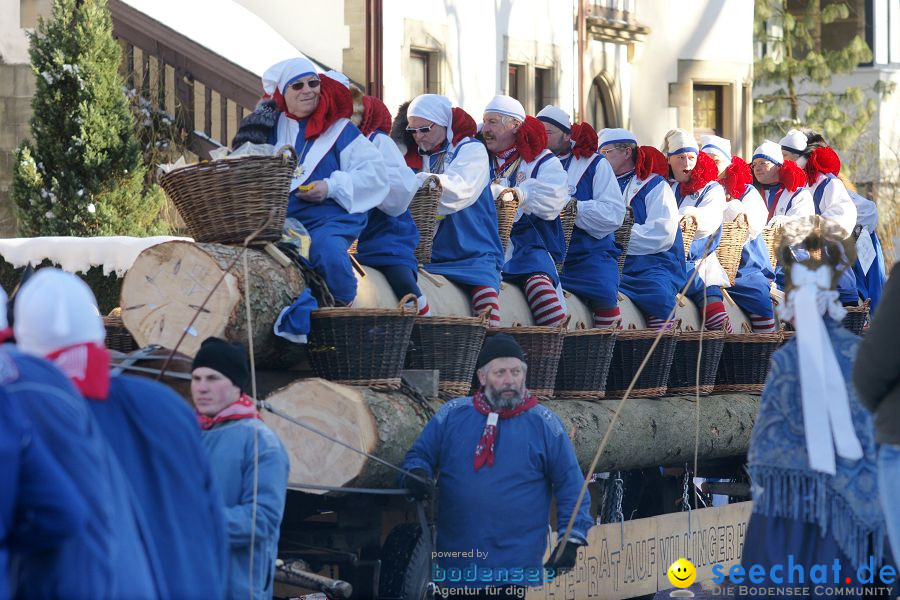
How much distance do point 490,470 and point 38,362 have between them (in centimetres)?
326

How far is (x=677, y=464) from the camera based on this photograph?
10.5 m

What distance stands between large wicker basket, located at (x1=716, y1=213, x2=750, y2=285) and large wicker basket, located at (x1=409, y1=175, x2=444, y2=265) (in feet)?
12.1

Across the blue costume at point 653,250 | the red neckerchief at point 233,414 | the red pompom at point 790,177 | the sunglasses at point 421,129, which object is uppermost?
the sunglasses at point 421,129

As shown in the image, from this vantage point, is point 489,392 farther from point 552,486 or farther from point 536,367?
point 536,367

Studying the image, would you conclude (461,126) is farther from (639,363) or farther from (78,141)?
(78,141)

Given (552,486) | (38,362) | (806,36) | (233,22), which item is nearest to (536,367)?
(552,486)

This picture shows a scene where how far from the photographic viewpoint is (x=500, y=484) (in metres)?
7.38

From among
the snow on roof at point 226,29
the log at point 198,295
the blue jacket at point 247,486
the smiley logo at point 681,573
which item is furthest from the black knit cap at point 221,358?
the snow on roof at point 226,29

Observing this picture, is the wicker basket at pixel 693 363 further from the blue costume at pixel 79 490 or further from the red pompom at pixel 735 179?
the blue costume at pixel 79 490

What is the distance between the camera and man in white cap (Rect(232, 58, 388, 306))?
804 cm

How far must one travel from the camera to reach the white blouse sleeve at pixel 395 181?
27.6 ft

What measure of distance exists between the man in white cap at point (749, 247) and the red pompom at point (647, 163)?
1061mm

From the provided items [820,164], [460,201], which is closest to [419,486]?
[460,201]

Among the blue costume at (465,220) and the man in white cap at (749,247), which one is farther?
the man in white cap at (749,247)
